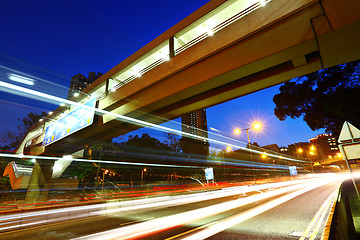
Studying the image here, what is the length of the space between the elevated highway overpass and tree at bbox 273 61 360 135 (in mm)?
12541

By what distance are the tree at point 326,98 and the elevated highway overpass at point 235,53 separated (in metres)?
12.5

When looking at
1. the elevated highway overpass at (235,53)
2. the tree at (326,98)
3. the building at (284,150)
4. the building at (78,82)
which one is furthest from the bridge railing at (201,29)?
the building at (78,82)

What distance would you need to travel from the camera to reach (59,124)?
1227 centimetres

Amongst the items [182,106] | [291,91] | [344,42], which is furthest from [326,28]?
[291,91]

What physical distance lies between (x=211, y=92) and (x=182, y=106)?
197 cm

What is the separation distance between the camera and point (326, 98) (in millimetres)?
17203

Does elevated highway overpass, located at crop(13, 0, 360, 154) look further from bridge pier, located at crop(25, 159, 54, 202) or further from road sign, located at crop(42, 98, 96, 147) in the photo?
bridge pier, located at crop(25, 159, 54, 202)

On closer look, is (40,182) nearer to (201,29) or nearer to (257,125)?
(201,29)

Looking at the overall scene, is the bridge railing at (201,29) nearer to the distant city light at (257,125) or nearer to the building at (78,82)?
the distant city light at (257,125)

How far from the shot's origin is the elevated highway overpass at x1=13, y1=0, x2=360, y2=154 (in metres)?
5.16

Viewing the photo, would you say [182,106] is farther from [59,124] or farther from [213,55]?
[59,124]

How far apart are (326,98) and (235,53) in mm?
16765

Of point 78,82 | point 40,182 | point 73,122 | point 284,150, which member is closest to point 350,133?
point 73,122

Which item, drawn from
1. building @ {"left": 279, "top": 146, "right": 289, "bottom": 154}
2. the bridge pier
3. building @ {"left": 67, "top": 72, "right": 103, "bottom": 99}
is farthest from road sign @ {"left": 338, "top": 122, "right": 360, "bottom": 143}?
building @ {"left": 67, "top": 72, "right": 103, "bottom": 99}
